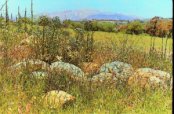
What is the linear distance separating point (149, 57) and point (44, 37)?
8.26 feet

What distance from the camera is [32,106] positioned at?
8148 mm

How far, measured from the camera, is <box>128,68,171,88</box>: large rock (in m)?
9.49

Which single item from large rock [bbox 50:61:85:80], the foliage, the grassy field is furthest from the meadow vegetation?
the foliage

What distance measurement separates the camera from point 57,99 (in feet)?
27.3

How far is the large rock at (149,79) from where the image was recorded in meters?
9.49

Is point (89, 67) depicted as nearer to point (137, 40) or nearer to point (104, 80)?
point (104, 80)

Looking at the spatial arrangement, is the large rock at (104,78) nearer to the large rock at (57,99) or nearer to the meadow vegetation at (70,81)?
the meadow vegetation at (70,81)

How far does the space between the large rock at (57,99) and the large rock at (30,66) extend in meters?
1.27

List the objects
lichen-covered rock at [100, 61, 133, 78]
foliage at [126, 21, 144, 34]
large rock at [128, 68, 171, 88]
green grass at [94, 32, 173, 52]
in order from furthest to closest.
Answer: foliage at [126, 21, 144, 34] < green grass at [94, 32, 173, 52] < lichen-covered rock at [100, 61, 133, 78] < large rock at [128, 68, 171, 88]

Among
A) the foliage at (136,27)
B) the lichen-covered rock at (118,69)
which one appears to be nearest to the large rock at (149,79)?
the lichen-covered rock at (118,69)

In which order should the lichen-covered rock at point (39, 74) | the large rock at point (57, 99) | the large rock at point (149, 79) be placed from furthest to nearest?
the large rock at point (149, 79), the lichen-covered rock at point (39, 74), the large rock at point (57, 99)

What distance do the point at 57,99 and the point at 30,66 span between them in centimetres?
173

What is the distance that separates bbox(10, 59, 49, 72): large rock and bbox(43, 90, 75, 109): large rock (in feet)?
4.18

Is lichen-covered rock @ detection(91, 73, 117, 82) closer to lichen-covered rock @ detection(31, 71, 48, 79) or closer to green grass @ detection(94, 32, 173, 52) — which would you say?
lichen-covered rock @ detection(31, 71, 48, 79)
